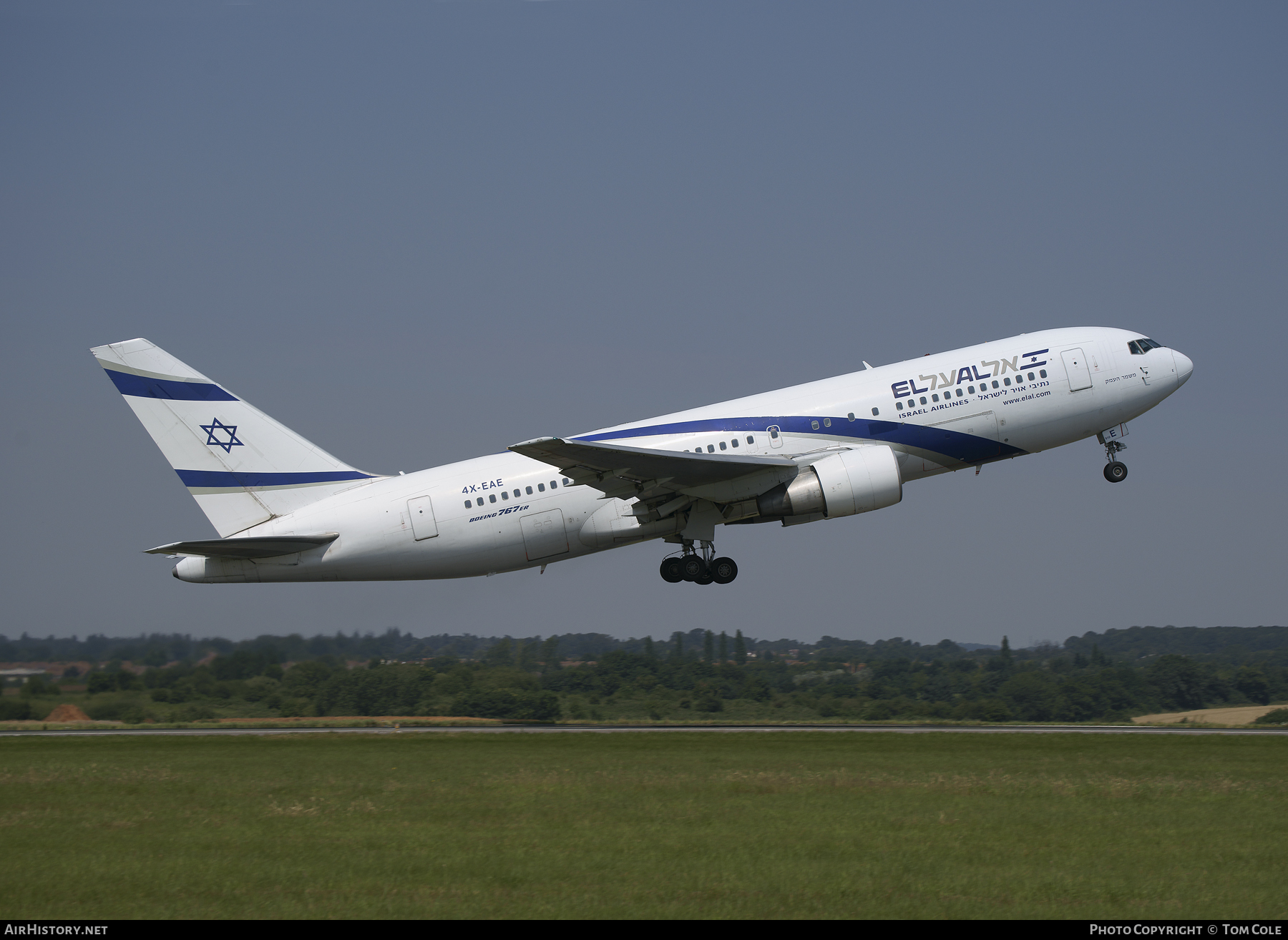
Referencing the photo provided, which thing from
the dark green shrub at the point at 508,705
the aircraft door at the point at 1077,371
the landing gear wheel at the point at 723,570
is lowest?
the dark green shrub at the point at 508,705

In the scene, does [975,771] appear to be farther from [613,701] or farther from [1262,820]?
[613,701]

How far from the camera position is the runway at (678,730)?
110 feet

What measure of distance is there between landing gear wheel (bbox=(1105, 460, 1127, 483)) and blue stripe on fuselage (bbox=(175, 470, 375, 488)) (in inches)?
916

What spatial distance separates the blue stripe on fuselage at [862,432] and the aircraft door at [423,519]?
468 cm

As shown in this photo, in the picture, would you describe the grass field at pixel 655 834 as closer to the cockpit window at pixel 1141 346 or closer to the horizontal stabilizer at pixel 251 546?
the horizontal stabilizer at pixel 251 546

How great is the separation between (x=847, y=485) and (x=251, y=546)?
16652mm

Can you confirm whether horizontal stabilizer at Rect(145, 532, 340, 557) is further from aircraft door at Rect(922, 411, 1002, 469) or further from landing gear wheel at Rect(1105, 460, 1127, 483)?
landing gear wheel at Rect(1105, 460, 1127, 483)

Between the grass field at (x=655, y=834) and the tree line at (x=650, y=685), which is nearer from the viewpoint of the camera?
the grass field at (x=655, y=834)

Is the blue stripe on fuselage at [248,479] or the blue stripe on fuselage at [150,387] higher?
the blue stripe on fuselage at [150,387]

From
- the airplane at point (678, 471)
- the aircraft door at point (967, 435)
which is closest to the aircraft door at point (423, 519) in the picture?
the airplane at point (678, 471)

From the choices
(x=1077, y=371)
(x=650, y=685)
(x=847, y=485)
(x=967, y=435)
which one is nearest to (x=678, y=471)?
(x=847, y=485)

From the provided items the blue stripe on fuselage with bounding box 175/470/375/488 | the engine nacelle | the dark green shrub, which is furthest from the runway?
the blue stripe on fuselage with bounding box 175/470/375/488

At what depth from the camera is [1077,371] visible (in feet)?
107
